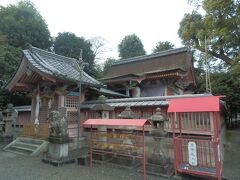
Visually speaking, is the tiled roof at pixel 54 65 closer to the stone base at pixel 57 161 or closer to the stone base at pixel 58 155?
the stone base at pixel 58 155

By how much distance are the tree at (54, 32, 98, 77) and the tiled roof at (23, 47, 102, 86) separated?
13060 millimetres

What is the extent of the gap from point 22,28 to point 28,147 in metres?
16.9

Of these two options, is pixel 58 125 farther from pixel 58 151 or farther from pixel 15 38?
pixel 15 38

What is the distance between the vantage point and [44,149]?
9.18 meters

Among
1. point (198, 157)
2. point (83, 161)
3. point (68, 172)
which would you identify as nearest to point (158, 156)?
point (198, 157)

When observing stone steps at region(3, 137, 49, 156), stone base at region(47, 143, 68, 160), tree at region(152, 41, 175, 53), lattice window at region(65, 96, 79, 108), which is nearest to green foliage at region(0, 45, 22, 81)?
stone steps at region(3, 137, 49, 156)

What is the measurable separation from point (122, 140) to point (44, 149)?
4831 mm

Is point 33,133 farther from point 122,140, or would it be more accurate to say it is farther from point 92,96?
point 122,140

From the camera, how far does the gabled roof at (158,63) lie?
17109mm

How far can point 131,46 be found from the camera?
32.7m

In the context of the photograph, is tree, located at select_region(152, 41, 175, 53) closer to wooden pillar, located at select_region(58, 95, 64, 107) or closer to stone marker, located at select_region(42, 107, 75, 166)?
wooden pillar, located at select_region(58, 95, 64, 107)

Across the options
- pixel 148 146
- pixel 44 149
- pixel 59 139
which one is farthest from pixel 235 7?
pixel 44 149

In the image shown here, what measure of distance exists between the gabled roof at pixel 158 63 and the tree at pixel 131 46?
11.1 m

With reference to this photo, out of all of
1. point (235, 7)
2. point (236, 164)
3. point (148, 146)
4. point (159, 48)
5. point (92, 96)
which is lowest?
point (236, 164)
